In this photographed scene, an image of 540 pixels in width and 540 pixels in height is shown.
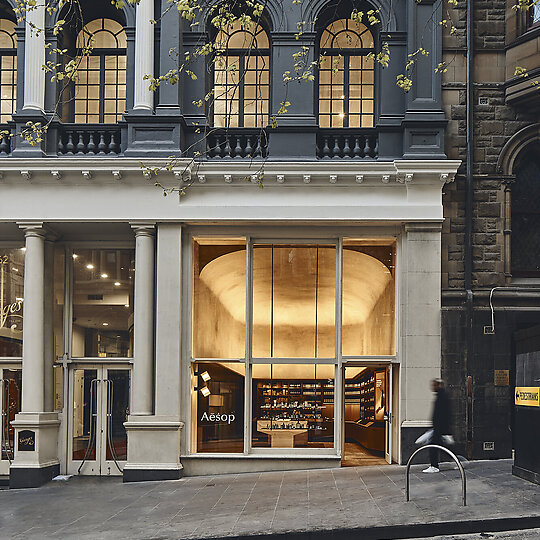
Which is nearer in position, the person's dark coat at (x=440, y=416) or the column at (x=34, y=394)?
the person's dark coat at (x=440, y=416)

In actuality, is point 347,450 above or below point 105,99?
below

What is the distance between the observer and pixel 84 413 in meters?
17.7

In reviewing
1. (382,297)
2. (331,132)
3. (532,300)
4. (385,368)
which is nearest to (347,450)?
(385,368)

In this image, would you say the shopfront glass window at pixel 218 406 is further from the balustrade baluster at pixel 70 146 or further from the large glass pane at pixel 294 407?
the balustrade baluster at pixel 70 146

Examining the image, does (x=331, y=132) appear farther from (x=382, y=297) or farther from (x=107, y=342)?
(x=107, y=342)

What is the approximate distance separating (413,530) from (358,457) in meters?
6.77

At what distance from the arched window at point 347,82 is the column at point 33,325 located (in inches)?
254

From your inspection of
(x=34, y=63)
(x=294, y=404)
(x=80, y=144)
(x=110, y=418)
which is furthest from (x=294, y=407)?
(x=34, y=63)

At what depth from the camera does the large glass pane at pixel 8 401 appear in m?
17.7

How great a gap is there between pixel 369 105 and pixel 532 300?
5246mm

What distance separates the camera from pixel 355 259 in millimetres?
17250

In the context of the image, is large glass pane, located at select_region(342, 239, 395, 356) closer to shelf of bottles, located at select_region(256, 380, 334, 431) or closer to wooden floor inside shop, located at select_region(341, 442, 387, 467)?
shelf of bottles, located at select_region(256, 380, 334, 431)

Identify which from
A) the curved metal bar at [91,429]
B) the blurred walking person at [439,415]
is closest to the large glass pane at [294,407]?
the blurred walking person at [439,415]

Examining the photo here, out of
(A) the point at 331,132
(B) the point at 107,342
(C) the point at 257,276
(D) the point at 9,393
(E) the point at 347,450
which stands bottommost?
(E) the point at 347,450
